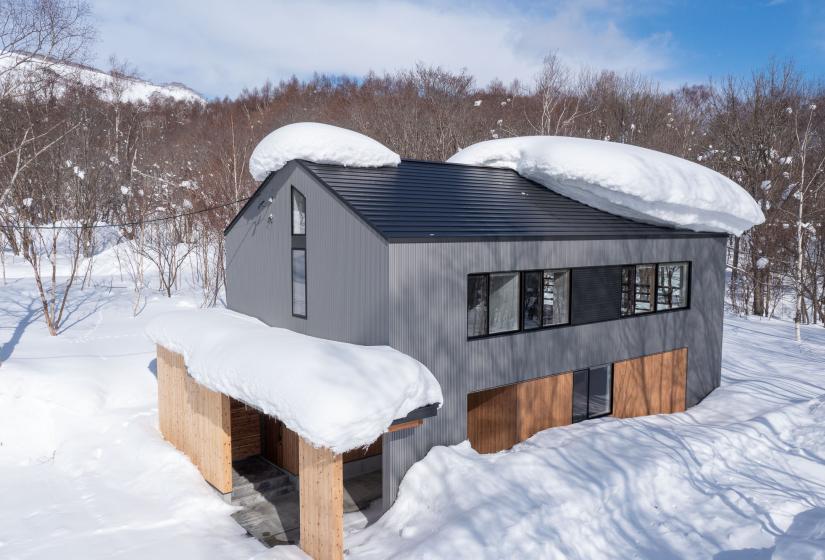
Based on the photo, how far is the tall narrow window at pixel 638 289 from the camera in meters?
10.3

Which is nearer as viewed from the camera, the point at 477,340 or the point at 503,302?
the point at 477,340

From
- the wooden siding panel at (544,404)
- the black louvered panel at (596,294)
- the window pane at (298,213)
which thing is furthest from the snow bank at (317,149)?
the wooden siding panel at (544,404)

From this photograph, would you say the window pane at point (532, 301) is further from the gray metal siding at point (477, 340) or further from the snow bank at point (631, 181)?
the snow bank at point (631, 181)

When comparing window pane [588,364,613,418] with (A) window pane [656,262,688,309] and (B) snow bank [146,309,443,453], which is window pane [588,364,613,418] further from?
(B) snow bank [146,309,443,453]

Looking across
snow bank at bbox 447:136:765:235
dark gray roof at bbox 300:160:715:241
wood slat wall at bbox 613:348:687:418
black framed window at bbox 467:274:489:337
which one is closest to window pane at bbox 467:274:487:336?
black framed window at bbox 467:274:489:337

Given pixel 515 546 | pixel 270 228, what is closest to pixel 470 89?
pixel 270 228

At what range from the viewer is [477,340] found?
810cm

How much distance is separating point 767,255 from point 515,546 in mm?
22016

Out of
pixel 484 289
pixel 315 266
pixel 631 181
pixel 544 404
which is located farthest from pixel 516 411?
pixel 631 181

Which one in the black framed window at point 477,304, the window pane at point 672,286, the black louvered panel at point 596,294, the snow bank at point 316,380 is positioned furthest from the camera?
the window pane at point 672,286

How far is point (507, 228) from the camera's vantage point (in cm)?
844

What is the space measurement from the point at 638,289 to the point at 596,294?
57.8 inches

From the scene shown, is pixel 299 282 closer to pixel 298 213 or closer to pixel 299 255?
pixel 299 255

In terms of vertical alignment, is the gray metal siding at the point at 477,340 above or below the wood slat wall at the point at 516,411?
above
